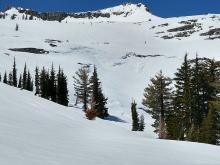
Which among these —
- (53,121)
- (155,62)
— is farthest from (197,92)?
(155,62)

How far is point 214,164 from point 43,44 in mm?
180496

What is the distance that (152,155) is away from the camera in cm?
1580

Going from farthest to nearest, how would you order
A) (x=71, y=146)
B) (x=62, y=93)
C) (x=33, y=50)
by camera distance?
(x=33, y=50) < (x=62, y=93) < (x=71, y=146)

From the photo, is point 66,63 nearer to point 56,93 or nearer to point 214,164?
point 56,93

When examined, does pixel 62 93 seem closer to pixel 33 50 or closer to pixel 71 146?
pixel 71 146

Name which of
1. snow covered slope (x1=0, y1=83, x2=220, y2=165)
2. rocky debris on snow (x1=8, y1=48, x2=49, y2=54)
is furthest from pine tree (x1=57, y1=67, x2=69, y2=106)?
rocky debris on snow (x1=8, y1=48, x2=49, y2=54)

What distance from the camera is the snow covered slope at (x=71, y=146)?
471 inches

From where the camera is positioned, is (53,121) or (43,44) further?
(43,44)

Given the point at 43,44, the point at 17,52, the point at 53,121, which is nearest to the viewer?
the point at 53,121

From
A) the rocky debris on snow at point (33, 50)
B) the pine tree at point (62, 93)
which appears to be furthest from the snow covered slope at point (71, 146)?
the rocky debris on snow at point (33, 50)

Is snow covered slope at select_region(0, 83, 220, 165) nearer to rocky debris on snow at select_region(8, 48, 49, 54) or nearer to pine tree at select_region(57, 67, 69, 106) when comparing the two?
pine tree at select_region(57, 67, 69, 106)

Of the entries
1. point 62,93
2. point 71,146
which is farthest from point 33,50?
point 71,146

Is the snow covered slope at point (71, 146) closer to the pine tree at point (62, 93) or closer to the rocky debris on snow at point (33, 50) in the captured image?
the pine tree at point (62, 93)

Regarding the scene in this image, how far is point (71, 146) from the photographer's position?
14.6 m
